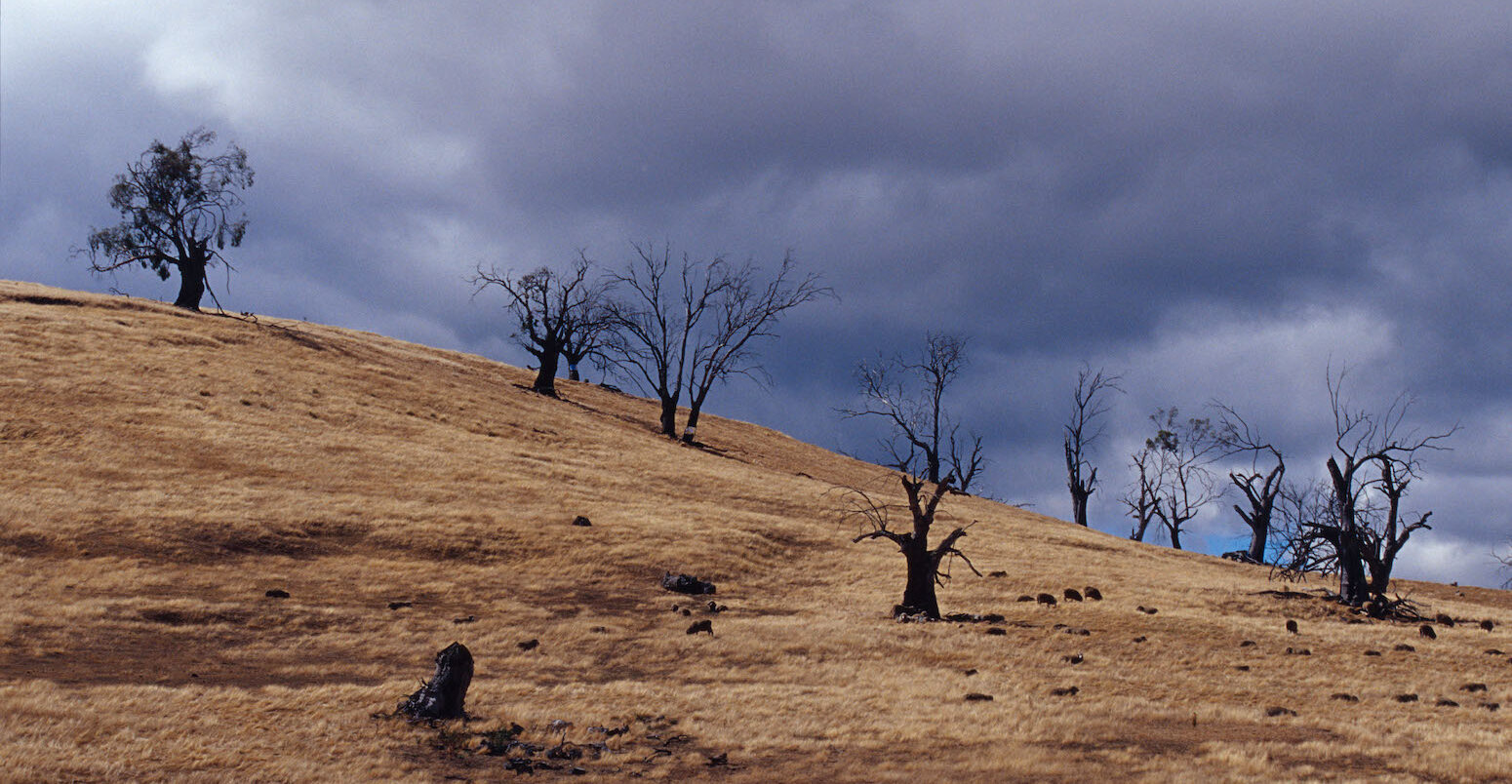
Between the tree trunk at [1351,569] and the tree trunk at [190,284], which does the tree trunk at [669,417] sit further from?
the tree trunk at [1351,569]

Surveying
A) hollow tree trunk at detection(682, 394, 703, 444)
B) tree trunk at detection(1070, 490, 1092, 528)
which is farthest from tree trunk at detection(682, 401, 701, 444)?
tree trunk at detection(1070, 490, 1092, 528)

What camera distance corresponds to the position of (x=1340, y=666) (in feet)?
74.3

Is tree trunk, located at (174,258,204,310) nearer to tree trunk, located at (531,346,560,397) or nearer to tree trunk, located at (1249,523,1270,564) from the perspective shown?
tree trunk, located at (531,346,560,397)

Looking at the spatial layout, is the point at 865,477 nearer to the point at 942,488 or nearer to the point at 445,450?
the point at 445,450

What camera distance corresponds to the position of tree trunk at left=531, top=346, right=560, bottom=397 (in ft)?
234

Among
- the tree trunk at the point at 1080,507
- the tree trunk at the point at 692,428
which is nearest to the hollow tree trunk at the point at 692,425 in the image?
the tree trunk at the point at 692,428

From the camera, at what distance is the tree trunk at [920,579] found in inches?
1078

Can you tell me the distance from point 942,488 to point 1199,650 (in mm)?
7655

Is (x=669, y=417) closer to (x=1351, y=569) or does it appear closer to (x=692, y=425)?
(x=692, y=425)

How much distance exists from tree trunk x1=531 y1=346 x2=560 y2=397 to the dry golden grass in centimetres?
2012

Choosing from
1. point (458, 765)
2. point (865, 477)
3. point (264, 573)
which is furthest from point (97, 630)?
point (865, 477)

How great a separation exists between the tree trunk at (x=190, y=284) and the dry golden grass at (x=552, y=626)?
15848 millimetres

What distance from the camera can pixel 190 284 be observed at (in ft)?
221

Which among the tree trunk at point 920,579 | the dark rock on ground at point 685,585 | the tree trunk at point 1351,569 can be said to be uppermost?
the tree trunk at point 1351,569
